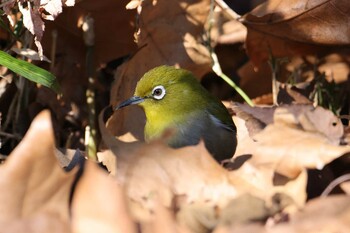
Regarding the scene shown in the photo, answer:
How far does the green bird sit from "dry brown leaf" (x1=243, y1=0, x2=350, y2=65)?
43 centimetres

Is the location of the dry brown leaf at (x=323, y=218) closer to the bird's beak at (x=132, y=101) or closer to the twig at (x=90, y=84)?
the bird's beak at (x=132, y=101)

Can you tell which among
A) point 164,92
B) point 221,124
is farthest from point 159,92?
point 221,124

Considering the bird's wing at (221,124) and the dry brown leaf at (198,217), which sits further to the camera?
the bird's wing at (221,124)

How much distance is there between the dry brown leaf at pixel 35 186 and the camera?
1591 mm

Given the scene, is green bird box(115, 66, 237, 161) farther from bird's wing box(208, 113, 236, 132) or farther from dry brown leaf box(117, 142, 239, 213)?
dry brown leaf box(117, 142, 239, 213)

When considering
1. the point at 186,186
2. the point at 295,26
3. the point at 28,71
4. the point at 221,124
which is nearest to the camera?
the point at 186,186

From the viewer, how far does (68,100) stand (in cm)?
366

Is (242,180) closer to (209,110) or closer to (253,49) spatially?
(209,110)

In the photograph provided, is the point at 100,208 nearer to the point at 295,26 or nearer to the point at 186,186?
the point at 186,186

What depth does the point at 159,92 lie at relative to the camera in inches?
120

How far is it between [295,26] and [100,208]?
1959 millimetres

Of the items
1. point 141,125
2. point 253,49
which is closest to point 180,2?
point 253,49

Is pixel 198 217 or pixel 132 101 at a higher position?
pixel 198 217

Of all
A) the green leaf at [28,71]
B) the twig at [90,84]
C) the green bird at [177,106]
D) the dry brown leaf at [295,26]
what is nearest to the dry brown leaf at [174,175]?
the green leaf at [28,71]
